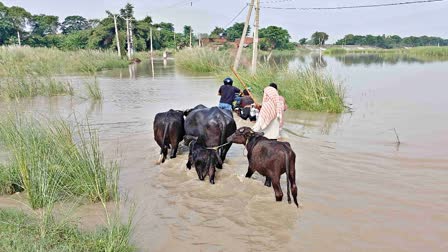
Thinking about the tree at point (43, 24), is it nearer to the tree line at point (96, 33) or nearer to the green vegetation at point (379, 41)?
the tree line at point (96, 33)

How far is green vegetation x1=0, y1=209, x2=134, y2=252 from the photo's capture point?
3383 millimetres

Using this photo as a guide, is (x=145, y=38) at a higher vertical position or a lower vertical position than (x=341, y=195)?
higher

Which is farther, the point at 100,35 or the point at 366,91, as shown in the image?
the point at 100,35

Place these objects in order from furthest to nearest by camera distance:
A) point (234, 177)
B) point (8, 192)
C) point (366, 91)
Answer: point (366, 91)
point (234, 177)
point (8, 192)

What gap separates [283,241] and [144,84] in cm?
1778

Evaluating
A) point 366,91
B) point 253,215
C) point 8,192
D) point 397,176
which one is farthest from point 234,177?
point 366,91

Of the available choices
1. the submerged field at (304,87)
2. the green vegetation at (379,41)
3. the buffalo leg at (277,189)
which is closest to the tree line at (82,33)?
the submerged field at (304,87)

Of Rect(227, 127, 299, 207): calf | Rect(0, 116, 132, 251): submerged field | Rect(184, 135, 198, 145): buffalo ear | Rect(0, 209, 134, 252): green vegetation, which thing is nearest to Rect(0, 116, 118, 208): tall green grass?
Rect(0, 116, 132, 251): submerged field

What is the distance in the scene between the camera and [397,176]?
6.50 meters

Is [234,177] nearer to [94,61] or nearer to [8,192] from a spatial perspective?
[8,192]

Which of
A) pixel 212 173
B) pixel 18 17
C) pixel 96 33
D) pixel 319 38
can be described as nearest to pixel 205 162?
pixel 212 173

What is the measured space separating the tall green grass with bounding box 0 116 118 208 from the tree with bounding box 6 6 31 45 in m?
49.1

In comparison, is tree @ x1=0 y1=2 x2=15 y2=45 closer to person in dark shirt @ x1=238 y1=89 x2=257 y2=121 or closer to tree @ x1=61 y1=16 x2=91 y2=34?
tree @ x1=61 y1=16 x2=91 y2=34

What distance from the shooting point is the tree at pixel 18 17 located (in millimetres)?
49281
